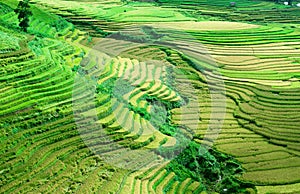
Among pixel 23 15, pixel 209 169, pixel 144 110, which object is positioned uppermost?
pixel 23 15

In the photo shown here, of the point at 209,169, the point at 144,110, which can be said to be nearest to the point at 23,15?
the point at 144,110

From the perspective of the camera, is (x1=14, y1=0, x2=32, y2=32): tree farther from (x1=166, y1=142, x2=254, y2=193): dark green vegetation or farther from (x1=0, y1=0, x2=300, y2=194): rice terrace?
(x1=166, y1=142, x2=254, y2=193): dark green vegetation

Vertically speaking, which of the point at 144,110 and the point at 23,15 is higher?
the point at 23,15

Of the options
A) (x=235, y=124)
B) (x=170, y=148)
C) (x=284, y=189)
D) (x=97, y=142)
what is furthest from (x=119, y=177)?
(x=235, y=124)

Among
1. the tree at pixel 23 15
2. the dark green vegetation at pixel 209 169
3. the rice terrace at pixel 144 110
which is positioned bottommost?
the dark green vegetation at pixel 209 169

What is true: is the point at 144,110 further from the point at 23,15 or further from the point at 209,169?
the point at 23,15

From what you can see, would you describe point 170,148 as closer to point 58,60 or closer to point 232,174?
point 232,174

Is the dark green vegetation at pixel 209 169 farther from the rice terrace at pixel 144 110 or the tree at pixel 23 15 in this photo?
the tree at pixel 23 15

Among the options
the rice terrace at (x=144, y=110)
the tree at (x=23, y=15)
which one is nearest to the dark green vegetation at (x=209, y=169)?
the rice terrace at (x=144, y=110)

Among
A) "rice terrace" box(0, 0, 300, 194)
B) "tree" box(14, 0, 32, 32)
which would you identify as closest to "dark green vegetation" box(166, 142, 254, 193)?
"rice terrace" box(0, 0, 300, 194)
